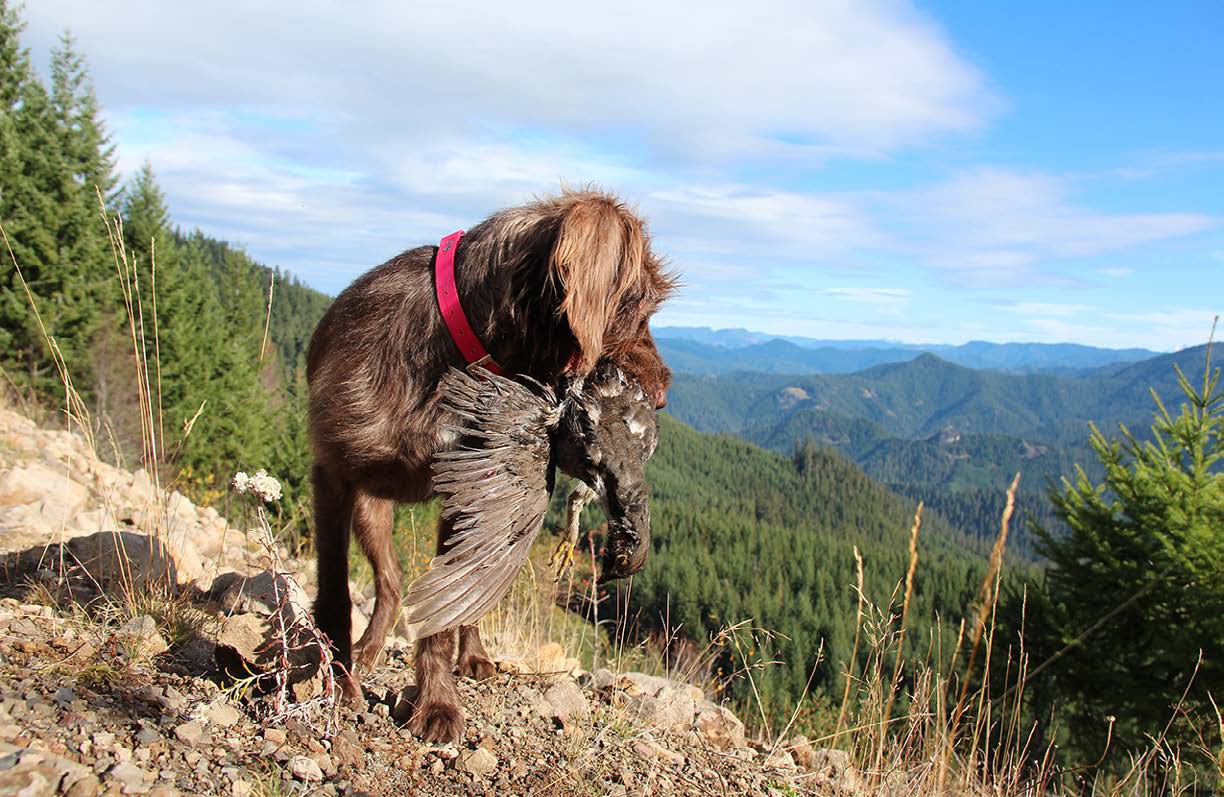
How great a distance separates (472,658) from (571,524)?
1438 mm

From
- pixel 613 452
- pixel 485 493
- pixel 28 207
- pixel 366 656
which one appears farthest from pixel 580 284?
pixel 28 207

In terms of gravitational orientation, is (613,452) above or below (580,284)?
below

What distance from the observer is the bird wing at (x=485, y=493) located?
2025 millimetres

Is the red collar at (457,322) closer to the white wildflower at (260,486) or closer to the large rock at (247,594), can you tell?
the white wildflower at (260,486)

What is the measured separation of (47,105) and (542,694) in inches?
1221

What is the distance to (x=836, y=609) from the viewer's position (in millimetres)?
58094

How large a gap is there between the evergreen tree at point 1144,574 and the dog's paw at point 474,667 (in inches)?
546

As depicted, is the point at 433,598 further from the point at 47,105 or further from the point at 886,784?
the point at 47,105

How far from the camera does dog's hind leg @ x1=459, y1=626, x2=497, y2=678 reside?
11.3 ft

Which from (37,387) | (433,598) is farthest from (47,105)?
(433,598)

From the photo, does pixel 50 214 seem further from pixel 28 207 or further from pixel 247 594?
pixel 247 594

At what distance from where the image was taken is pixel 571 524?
2355mm

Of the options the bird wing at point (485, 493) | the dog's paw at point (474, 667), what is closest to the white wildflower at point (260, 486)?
the bird wing at point (485, 493)

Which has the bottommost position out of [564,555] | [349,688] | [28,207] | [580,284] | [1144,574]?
[1144,574]
